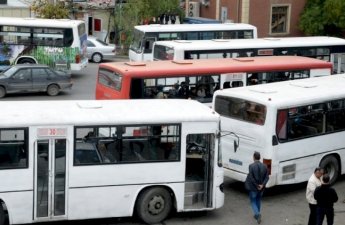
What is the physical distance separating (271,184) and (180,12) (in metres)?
30.3

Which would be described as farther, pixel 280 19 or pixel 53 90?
pixel 280 19

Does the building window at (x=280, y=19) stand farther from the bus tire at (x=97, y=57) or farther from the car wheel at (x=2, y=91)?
the car wheel at (x=2, y=91)

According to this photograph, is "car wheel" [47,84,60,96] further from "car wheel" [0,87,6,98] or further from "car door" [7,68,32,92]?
"car wheel" [0,87,6,98]

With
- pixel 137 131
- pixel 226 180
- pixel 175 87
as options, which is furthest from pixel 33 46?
pixel 137 131

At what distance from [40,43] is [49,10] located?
9532mm

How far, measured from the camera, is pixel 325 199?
13.4 metres

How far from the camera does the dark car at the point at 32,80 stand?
28.0 metres

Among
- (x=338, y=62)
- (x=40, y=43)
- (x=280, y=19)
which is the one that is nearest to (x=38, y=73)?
(x=40, y=43)

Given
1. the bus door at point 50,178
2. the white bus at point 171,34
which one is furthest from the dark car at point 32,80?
the bus door at point 50,178

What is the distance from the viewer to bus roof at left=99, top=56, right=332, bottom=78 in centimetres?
2025

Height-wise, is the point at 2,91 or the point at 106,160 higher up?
the point at 106,160

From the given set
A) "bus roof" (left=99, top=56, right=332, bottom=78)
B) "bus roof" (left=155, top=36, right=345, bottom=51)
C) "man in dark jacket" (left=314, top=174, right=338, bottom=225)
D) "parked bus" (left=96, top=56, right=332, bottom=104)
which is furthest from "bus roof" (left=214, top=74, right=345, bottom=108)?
"bus roof" (left=155, top=36, right=345, bottom=51)

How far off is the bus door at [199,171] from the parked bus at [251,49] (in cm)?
1225

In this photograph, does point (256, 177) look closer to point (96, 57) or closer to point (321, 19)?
point (96, 57)
